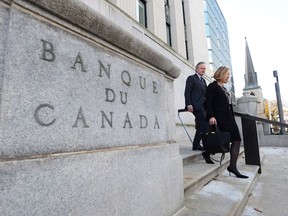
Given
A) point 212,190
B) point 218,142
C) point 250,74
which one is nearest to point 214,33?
point 250,74

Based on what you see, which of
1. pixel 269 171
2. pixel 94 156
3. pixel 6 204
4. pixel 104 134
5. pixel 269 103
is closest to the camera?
pixel 6 204

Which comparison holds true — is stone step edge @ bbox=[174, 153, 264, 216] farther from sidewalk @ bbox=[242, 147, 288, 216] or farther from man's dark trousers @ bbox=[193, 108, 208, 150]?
man's dark trousers @ bbox=[193, 108, 208, 150]

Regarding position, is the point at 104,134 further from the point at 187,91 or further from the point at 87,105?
the point at 187,91

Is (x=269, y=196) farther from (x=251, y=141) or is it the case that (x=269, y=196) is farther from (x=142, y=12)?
(x=142, y=12)

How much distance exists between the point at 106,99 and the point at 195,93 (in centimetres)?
326

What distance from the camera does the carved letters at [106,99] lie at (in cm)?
133

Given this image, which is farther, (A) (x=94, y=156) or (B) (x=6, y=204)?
(A) (x=94, y=156)

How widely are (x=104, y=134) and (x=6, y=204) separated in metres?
0.76

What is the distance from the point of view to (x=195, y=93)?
15.4ft

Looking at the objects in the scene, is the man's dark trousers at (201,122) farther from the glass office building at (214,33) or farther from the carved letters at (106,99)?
the glass office building at (214,33)

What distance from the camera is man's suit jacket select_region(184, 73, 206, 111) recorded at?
4633 mm

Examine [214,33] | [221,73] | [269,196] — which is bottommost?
[269,196]

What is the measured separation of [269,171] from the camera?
5137 mm

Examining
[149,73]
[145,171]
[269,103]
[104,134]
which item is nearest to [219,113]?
[149,73]
